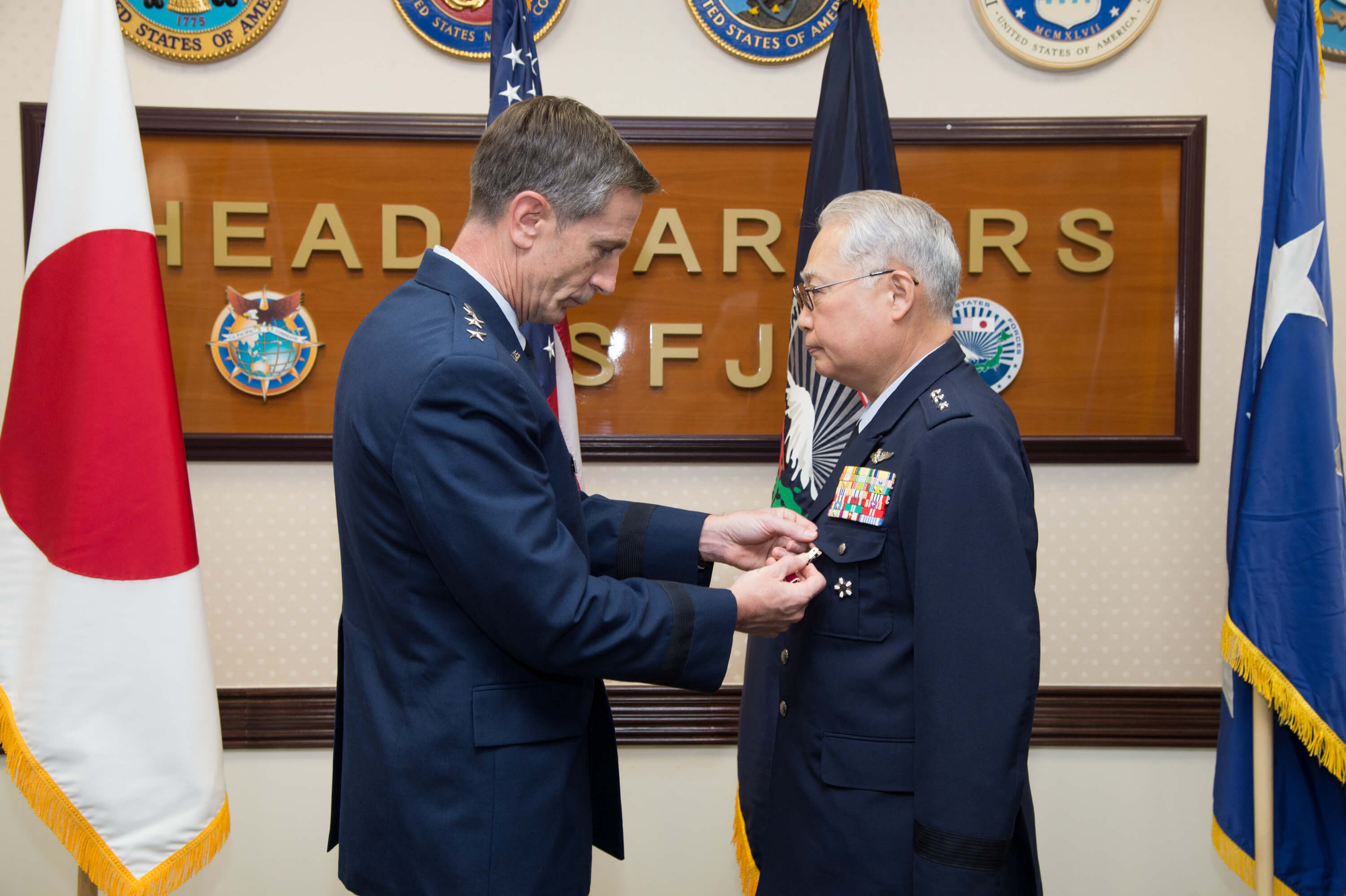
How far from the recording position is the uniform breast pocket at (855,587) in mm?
1268

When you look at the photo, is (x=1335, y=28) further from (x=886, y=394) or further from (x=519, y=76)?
(x=519, y=76)

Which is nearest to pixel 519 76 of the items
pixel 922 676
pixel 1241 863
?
pixel 922 676

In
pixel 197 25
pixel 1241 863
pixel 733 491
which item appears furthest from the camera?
pixel 733 491

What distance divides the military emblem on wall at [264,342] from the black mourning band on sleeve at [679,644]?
1529mm

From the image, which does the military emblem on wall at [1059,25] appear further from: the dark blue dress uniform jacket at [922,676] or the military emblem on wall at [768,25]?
the dark blue dress uniform jacket at [922,676]

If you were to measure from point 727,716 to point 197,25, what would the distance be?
2.29 metres

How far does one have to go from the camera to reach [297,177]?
7.32ft

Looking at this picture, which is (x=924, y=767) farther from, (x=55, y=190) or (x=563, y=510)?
(x=55, y=190)

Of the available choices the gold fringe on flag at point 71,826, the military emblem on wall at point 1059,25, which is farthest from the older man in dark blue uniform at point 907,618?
the military emblem on wall at point 1059,25

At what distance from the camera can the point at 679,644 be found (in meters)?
1.15

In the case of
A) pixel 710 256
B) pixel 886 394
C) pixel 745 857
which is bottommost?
pixel 745 857

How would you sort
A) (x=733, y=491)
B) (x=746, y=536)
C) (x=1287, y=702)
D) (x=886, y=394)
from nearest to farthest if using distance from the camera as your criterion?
(x=886, y=394)
(x=746, y=536)
(x=1287, y=702)
(x=733, y=491)

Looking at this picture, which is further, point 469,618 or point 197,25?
point 197,25

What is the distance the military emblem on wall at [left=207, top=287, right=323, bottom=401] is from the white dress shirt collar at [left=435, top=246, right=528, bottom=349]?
118cm
